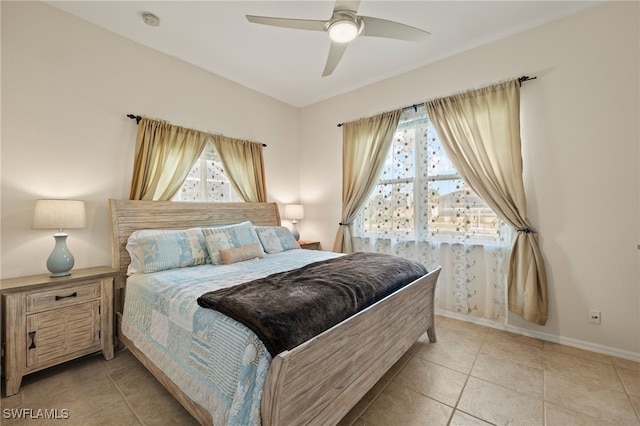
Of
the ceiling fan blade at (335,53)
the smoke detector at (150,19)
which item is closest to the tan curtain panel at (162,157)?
the smoke detector at (150,19)

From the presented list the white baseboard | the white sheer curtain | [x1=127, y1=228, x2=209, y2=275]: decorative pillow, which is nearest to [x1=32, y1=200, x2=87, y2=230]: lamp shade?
[x1=127, y1=228, x2=209, y2=275]: decorative pillow

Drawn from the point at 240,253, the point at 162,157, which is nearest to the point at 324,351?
the point at 240,253

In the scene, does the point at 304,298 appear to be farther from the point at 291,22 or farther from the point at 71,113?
the point at 71,113

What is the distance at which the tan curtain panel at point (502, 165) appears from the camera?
2588 mm

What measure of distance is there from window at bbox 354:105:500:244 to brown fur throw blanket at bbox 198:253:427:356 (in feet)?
3.96

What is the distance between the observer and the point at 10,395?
1832 mm

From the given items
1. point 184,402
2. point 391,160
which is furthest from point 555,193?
point 184,402

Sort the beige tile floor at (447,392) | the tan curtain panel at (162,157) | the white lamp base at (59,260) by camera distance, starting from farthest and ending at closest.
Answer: the tan curtain panel at (162,157)
the white lamp base at (59,260)
the beige tile floor at (447,392)

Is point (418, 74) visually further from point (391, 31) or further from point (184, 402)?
point (184, 402)

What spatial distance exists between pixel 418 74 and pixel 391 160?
1.09m

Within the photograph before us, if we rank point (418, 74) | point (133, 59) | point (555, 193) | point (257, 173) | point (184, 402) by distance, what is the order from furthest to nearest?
point (257, 173) < point (418, 74) < point (133, 59) < point (555, 193) < point (184, 402)

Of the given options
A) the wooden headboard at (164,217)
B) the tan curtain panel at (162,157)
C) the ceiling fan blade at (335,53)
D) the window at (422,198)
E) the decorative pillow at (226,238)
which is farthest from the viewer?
the window at (422,198)

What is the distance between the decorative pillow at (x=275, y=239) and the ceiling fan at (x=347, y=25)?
6.96 ft

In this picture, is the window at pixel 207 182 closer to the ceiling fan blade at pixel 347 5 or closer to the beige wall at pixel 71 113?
the beige wall at pixel 71 113
